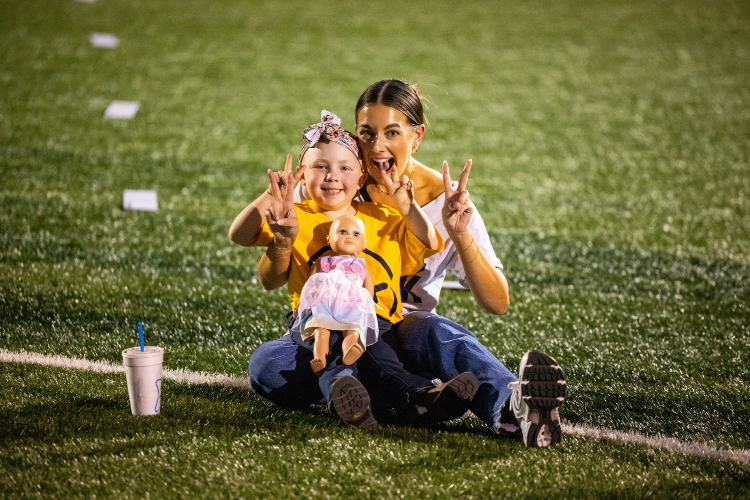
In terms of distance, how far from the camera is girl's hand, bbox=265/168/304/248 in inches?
123

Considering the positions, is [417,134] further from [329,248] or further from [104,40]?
[104,40]

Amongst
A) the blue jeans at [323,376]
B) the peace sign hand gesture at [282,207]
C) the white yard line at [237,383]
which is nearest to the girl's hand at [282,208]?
the peace sign hand gesture at [282,207]

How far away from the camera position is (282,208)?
3127 mm

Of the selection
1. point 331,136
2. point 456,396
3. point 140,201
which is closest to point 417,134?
point 331,136

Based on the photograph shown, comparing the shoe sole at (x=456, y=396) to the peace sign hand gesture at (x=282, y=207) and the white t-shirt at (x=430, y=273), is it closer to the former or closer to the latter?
the white t-shirt at (x=430, y=273)

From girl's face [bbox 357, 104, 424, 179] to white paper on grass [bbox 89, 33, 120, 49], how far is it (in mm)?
9391

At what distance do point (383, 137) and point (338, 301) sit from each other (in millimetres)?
692

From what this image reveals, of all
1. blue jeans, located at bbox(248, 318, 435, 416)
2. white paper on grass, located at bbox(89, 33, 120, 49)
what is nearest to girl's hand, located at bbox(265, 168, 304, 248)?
blue jeans, located at bbox(248, 318, 435, 416)

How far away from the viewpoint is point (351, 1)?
15234mm

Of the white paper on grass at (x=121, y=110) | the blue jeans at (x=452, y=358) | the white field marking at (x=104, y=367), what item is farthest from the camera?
the white paper on grass at (x=121, y=110)

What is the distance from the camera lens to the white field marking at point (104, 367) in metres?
3.75

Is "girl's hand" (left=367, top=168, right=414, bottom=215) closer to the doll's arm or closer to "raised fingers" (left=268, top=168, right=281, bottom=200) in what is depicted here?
the doll's arm

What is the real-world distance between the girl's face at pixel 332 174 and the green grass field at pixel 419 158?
78 centimetres

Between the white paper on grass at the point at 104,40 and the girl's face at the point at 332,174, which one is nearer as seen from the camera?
the girl's face at the point at 332,174
